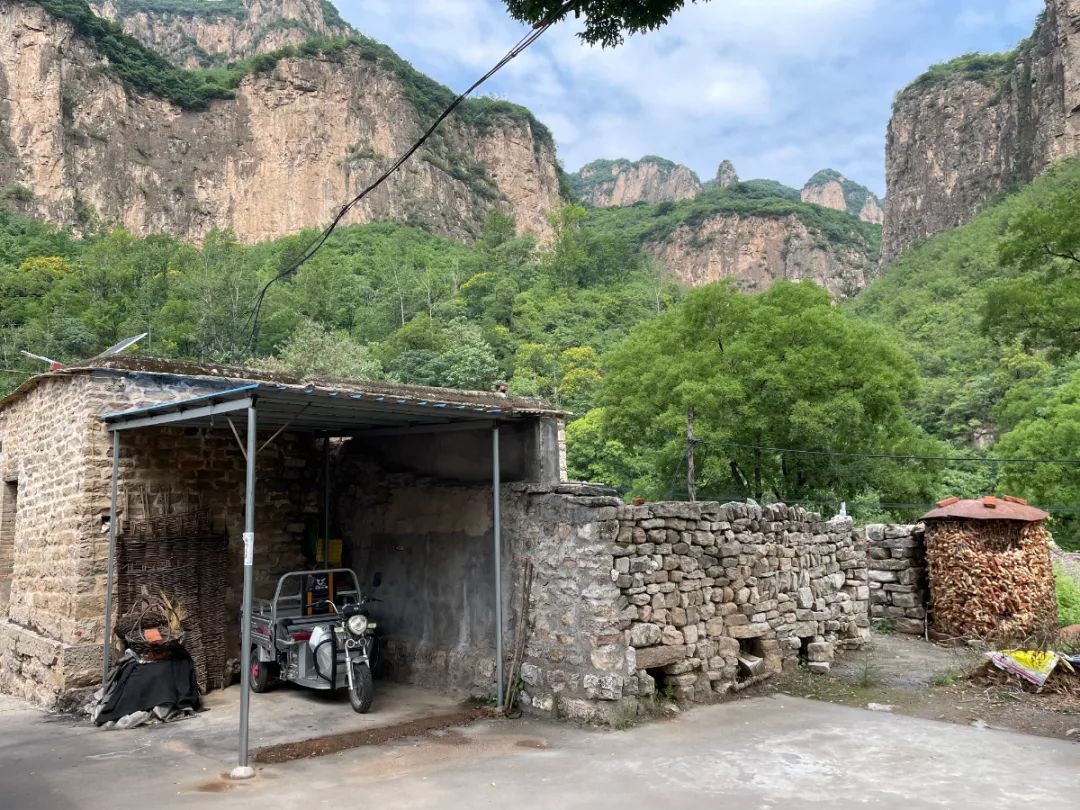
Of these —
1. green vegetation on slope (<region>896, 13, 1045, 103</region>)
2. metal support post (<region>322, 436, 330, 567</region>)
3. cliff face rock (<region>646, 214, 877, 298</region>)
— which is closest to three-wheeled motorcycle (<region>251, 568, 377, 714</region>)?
metal support post (<region>322, 436, 330, 567</region>)

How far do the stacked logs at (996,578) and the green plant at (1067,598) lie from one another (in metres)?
1.90

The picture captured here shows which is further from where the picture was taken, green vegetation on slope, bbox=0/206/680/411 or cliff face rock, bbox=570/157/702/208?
cliff face rock, bbox=570/157/702/208

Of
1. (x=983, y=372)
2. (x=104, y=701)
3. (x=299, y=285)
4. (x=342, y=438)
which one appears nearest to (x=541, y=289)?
(x=299, y=285)

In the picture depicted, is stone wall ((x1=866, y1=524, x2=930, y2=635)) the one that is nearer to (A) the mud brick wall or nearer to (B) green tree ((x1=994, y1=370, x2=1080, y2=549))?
(A) the mud brick wall

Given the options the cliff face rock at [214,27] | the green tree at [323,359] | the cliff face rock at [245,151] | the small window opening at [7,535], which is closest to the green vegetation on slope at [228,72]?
the cliff face rock at [245,151]

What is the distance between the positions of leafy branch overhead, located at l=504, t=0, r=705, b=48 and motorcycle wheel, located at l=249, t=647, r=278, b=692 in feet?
20.6

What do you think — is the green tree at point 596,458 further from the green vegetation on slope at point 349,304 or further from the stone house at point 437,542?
the stone house at point 437,542

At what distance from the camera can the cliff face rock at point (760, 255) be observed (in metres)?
88.6

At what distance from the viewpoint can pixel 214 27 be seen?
9138cm

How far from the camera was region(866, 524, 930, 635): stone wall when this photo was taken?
1009 centimetres

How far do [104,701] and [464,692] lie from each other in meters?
3.10

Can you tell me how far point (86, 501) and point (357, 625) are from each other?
2946 mm

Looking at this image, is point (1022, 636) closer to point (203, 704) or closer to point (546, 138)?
point (203, 704)

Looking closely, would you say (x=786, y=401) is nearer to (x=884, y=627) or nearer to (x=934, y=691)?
(x=884, y=627)
